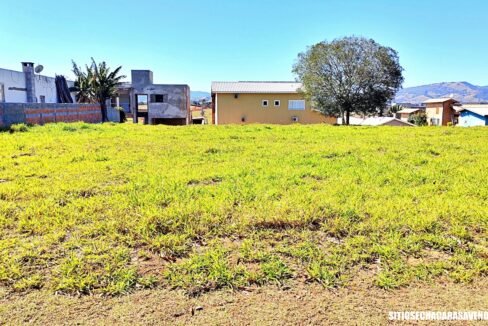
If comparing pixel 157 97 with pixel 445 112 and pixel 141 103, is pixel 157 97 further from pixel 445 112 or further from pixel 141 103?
pixel 445 112

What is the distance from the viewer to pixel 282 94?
33.5 m

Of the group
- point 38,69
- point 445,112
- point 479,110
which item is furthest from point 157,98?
point 445,112

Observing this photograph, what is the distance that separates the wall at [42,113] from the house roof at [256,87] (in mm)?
13176

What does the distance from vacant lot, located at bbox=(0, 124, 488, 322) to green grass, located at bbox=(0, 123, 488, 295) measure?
1cm

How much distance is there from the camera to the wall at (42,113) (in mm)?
15328

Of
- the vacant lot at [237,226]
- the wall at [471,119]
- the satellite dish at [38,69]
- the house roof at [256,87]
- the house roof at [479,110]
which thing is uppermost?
the satellite dish at [38,69]

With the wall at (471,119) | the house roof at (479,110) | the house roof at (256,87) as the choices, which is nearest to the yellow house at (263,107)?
the house roof at (256,87)

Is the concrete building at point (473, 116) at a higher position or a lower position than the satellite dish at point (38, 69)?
lower

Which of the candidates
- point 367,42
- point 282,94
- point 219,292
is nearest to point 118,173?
point 219,292

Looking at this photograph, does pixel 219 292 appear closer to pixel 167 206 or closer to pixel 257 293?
pixel 257 293

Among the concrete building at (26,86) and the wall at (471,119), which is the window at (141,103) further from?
the wall at (471,119)

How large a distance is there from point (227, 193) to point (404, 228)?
2.14 metres

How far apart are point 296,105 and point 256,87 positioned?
13.5 feet

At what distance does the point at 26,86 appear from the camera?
80.7 ft
